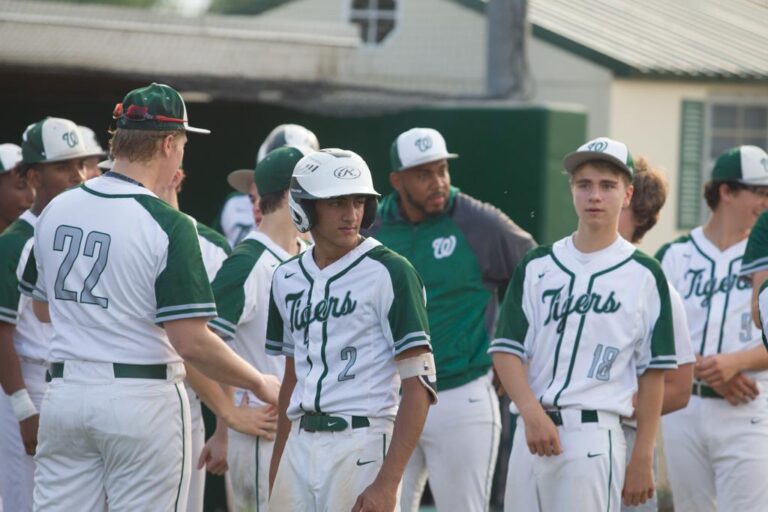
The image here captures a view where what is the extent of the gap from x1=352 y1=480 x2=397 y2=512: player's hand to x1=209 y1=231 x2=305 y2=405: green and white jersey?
1264 millimetres

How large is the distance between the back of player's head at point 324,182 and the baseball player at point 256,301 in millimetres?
886

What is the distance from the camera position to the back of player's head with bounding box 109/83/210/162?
472 centimetres

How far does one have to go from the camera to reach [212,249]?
6.11 m

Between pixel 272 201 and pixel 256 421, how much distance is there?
90 cm

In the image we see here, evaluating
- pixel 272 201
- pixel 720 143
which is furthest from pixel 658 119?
pixel 272 201

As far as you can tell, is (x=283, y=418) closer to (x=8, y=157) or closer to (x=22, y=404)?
(x=22, y=404)

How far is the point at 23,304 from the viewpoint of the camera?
596 centimetres

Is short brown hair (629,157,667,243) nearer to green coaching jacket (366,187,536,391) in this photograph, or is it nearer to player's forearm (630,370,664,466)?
green coaching jacket (366,187,536,391)

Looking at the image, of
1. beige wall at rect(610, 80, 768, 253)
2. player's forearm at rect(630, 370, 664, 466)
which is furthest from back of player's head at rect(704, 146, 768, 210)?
beige wall at rect(610, 80, 768, 253)

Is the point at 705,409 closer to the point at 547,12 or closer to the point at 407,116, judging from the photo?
the point at 407,116

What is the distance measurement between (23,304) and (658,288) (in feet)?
9.00

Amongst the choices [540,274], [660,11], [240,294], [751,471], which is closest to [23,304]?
[240,294]

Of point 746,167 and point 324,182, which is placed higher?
point 746,167

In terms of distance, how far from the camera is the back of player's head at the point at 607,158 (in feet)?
16.5
